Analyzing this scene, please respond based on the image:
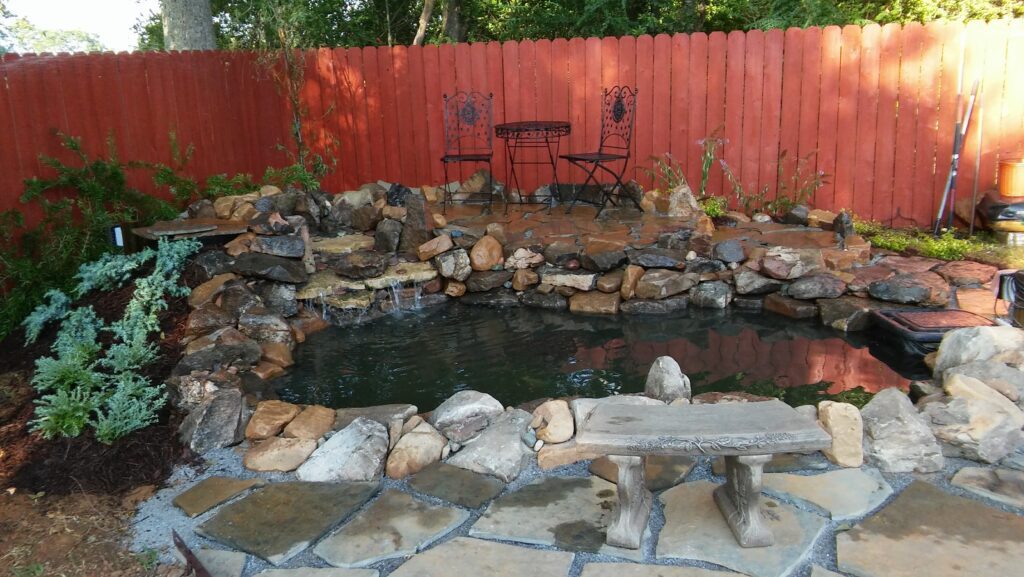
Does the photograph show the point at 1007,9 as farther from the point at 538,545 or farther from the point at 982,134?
the point at 538,545

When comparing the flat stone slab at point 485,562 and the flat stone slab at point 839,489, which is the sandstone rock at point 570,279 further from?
the flat stone slab at point 485,562

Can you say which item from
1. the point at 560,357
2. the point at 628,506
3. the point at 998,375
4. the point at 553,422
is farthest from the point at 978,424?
the point at 560,357

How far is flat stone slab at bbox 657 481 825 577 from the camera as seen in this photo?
2.20 metres

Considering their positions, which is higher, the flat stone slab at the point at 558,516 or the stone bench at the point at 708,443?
the stone bench at the point at 708,443

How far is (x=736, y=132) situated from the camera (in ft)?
22.1

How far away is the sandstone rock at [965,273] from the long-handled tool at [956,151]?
1044 millimetres

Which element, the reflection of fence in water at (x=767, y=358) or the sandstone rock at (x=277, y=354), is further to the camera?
the sandstone rock at (x=277, y=354)

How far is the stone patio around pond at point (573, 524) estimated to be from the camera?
7.28 feet

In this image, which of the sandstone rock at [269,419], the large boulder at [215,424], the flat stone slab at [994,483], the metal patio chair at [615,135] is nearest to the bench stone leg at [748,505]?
the flat stone slab at [994,483]

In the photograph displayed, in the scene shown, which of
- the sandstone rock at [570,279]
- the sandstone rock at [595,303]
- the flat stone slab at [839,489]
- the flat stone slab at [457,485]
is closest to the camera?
the flat stone slab at [839,489]

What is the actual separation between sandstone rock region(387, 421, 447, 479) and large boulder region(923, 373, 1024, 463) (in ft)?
6.05

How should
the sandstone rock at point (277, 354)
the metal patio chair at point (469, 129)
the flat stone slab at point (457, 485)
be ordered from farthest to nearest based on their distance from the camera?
1. the metal patio chair at point (469, 129)
2. the sandstone rock at point (277, 354)
3. the flat stone slab at point (457, 485)

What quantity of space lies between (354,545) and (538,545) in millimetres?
565

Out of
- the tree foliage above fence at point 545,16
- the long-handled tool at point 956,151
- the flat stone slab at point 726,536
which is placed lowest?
the flat stone slab at point 726,536
